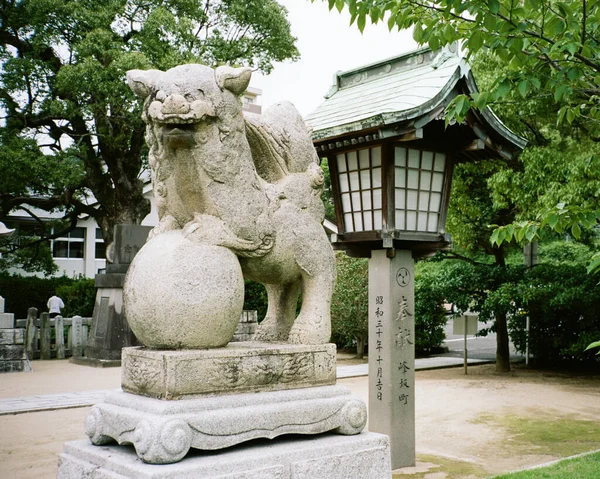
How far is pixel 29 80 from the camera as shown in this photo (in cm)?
1731

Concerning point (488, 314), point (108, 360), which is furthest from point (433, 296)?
point (108, 360)

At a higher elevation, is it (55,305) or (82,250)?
(82,250)

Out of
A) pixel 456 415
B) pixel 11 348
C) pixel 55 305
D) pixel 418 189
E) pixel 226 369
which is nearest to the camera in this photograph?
pixel 226 369

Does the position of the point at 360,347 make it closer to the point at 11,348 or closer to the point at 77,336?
the point at 77,336

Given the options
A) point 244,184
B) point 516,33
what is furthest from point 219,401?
point 516,33

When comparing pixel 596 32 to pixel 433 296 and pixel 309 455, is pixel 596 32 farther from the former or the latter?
pixel 433 296

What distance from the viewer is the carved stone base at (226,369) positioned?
3.19 metres

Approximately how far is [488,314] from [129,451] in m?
12.0

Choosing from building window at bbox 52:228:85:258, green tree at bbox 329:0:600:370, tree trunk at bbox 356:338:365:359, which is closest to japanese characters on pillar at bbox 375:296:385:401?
green tree at bbox 329:0:600:370

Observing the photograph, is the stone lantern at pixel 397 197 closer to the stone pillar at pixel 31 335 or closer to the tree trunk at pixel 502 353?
the tree trunk at pixel 502 353

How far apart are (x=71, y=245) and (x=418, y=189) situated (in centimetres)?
2706

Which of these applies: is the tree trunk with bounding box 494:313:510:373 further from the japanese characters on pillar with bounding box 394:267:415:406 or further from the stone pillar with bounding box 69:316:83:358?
the stone pillar with bounding box 69:316:83:358

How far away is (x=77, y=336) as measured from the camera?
55.4 feet

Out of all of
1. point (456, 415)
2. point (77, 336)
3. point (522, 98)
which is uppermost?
point (522, 98)
